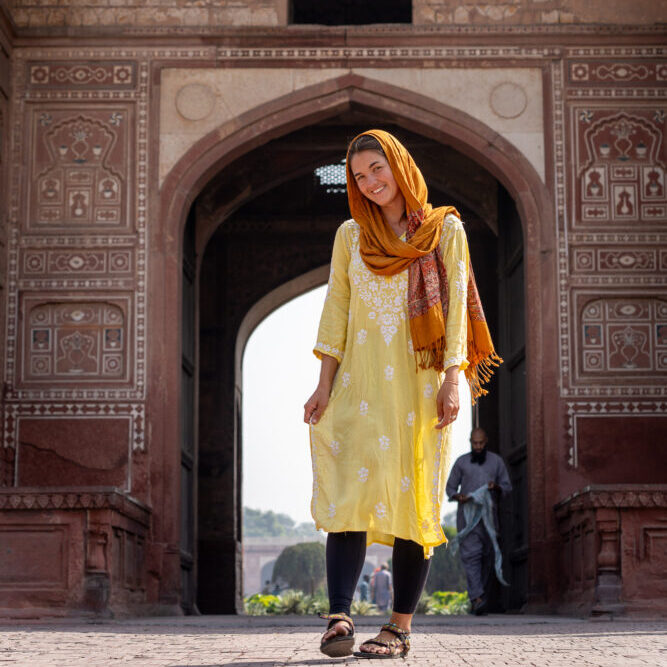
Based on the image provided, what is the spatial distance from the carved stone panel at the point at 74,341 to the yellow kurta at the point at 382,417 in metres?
6.32

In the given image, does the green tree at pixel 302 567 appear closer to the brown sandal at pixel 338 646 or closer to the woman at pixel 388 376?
the woman at pixel 388 376

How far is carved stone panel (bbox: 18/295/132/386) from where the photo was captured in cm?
1043

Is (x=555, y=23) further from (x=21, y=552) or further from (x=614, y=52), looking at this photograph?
(x=21, y=552)

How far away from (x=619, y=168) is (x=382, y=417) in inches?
286

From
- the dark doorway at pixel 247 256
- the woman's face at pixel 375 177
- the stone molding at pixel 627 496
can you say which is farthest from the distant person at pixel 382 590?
the woman's face at pixel 375 177

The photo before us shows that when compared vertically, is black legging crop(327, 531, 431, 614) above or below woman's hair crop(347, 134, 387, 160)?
below

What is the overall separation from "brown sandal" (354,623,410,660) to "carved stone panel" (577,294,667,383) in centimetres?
668

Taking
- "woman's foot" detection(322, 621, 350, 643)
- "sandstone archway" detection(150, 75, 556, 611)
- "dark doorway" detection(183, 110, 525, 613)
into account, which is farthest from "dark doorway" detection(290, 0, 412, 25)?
"woman's foot" detection(322, 621, 350, 643)

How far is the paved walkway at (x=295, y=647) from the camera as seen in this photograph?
388 centimetres

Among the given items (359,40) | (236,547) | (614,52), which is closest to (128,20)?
(359,40)

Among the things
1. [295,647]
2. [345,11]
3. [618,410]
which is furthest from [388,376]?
[345,11]

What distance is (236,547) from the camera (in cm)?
1498

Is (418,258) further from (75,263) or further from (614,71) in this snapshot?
(614,71)

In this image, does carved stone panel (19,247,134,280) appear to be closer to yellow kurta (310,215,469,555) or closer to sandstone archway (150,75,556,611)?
sandstone archway (150,75,556,611)
